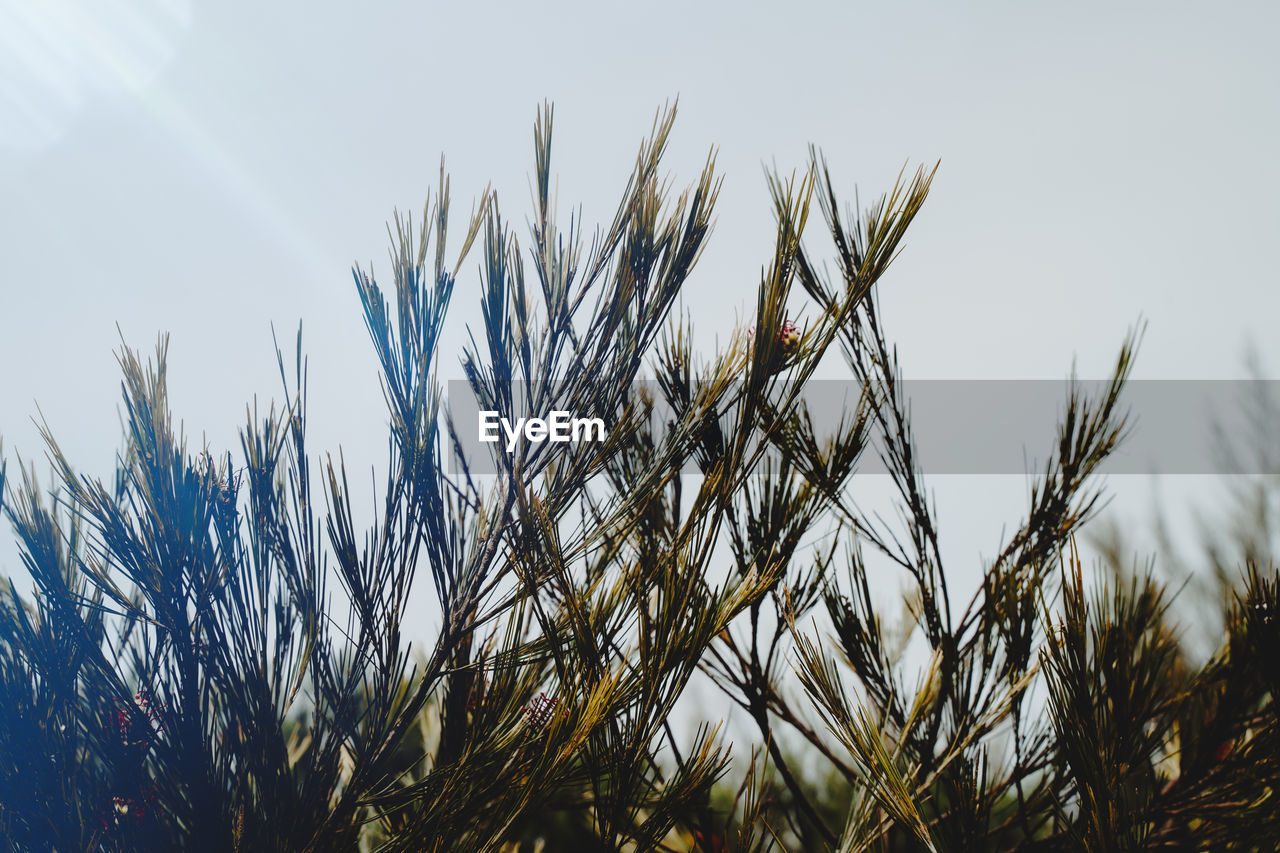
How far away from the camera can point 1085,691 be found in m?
0.63

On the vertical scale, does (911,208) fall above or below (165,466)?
A: above

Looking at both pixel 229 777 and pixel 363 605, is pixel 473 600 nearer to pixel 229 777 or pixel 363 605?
pixel 363 605

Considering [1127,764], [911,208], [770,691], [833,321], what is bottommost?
[770,691]

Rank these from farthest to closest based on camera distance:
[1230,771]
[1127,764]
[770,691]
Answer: [770,691] → [1230,771] → [1127,764]

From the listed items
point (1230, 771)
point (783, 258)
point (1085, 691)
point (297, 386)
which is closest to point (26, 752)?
point (297, 386)

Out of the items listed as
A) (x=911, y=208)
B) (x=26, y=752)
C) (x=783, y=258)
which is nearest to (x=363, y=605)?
(x=26, y=752)

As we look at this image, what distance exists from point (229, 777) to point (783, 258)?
650 mm

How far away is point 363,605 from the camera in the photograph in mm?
676

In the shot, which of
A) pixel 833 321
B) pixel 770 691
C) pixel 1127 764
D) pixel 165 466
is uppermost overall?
pixel 833 321

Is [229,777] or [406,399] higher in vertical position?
[406,399]

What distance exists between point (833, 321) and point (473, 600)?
0.40 metres

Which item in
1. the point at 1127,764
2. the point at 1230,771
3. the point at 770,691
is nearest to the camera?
the point at 1127,764

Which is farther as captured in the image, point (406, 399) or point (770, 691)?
point (770, 691)

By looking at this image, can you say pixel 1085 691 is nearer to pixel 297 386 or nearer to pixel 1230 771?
pixel 1230 771
